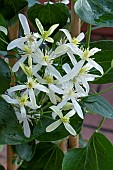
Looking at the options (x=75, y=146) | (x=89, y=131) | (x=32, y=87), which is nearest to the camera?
(x=32, y=87)

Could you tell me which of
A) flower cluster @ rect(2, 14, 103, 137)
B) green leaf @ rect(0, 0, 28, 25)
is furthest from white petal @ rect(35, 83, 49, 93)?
green leaf @ rect(0, 0, 28, 25)

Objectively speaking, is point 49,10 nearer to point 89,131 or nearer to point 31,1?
point 31,1

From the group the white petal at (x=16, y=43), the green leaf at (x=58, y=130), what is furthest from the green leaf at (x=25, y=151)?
the white petal at (x=16, y=43)

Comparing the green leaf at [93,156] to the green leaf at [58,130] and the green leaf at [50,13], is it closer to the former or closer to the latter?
the green leaf at [58,130]

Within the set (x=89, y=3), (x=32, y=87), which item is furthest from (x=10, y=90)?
(x=89, y=3)

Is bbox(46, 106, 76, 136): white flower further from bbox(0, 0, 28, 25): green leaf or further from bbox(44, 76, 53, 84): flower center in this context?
bbox(0, 0, 28, 25): green leaf

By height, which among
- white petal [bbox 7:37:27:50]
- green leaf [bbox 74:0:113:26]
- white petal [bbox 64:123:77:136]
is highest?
green leaf [bbox 74:0:113:26]
